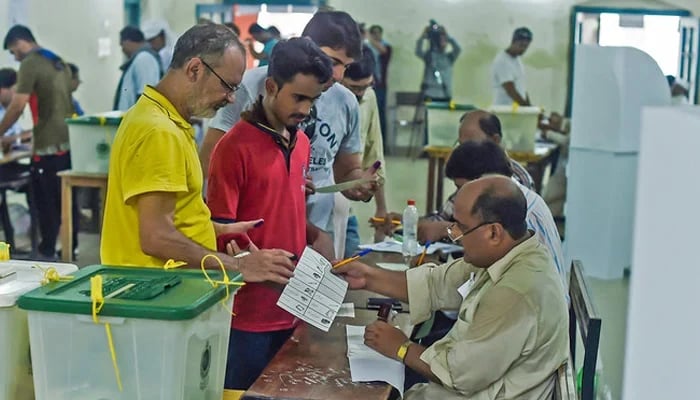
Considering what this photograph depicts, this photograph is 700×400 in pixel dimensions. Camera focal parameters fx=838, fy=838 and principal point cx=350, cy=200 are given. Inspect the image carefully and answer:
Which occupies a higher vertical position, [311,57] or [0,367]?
[311,57]

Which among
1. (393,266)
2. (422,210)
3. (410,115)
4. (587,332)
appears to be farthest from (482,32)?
(587,332)

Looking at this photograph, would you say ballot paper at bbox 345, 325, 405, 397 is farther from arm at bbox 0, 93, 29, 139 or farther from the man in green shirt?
arm at bbox 0, 93, 29, 139

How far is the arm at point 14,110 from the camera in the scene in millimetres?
5340

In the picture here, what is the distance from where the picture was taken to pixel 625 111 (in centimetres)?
540

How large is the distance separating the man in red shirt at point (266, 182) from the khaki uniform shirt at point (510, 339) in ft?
1.47

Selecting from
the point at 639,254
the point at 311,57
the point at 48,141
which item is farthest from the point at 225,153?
the point at 48,141

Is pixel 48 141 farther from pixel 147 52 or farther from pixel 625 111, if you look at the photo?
pixel 625 111

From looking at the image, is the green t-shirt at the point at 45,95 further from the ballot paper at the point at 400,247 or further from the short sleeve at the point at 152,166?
the short sleeve at the point at 152,166

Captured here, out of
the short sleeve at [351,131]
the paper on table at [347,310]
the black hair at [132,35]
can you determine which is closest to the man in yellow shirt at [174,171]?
the paper on table at [347,310]

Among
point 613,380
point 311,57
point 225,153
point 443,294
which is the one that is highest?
point 311,57

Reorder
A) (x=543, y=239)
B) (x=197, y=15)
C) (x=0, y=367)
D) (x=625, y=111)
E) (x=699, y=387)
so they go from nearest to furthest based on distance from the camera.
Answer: (x=699, y=387) → (x=0, y=367) → (x=543, y=239) → (x=625, y=111) → (x=197, y=15)

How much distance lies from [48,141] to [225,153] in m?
3.77

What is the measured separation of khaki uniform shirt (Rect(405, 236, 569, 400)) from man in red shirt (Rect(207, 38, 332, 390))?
0.45m

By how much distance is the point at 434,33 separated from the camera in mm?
9555
